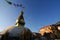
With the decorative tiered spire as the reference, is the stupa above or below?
below

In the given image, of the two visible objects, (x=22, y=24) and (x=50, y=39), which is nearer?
(x=50, y=39)

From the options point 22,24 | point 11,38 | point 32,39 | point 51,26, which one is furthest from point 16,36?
point 51,26

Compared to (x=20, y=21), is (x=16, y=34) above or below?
below

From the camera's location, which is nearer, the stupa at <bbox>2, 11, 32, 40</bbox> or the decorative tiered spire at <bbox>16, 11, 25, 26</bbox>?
the stupa at <bbox>2, 11, 32, 40</bbox>

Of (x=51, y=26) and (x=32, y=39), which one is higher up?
(x=51, y=26)

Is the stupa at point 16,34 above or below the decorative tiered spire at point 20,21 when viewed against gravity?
below

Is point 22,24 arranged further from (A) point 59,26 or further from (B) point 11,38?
(A) point 59,26

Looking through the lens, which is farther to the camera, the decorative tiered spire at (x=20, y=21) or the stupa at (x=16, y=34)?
the decorative tiered spire at (x=20, y=21)

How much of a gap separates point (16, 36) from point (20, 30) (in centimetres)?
198

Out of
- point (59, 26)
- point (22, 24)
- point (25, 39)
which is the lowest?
point (25, 39)

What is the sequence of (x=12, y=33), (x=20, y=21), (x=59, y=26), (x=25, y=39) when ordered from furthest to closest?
1. (x=59, y=26)
2. (x=20, y=21)
3. (x=12, y=33)
4. (x=25, y=39)

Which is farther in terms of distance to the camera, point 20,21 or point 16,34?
point 20,21

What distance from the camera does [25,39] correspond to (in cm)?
2359

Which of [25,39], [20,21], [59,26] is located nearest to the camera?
[25,39]
